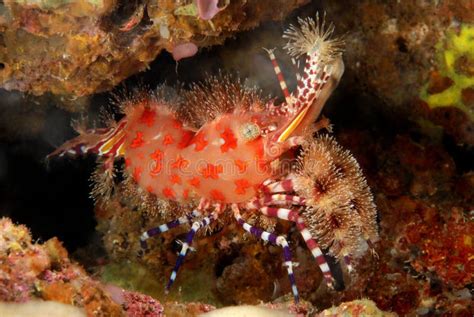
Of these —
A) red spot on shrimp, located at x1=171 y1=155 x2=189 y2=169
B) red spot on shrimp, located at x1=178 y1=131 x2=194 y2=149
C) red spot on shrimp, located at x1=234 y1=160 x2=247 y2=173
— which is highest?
red spot on shrimp, located at x1=178 y1=131 x2=194 y2=149

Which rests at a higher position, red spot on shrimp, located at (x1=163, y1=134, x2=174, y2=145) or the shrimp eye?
red spot on shrimp, located at (x1=163, y1=134, x2=174, y2=145)

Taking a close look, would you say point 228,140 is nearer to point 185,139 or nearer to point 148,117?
point 185,139

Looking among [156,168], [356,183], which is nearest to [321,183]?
[356,183]

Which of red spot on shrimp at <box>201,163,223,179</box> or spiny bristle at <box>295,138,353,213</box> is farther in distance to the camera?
red spot on shrimp at <box>201,163,223,179</box>

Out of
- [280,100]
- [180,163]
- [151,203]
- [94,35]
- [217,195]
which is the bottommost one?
[217,195]

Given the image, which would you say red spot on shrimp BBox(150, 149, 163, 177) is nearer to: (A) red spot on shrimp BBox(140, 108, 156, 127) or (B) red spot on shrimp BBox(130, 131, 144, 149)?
(B) red spot on shrimp BBox(130, 131, 144, 149)

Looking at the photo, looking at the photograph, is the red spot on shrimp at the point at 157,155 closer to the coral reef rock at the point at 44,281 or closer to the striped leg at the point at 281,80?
the striped leg at the point at 281,80

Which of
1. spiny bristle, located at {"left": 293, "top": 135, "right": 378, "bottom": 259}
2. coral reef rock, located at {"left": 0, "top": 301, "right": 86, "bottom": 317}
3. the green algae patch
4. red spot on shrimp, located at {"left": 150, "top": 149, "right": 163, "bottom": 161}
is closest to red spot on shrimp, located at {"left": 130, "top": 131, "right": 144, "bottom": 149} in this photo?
red spot on shrimp, located at {"left": 150, "top": 149, "right": 163, "bottom": 161}
